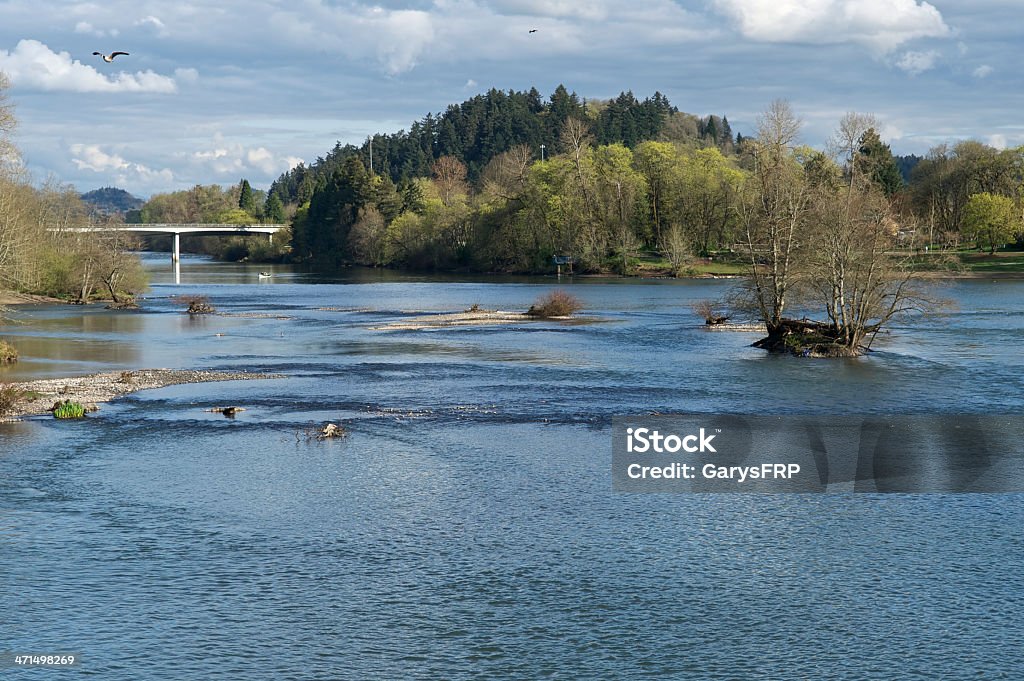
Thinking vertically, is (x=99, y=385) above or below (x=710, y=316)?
below

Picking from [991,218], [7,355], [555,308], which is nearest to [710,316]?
[555,308]

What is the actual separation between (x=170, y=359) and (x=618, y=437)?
31.1 metres

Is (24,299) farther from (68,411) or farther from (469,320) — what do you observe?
(68,411)

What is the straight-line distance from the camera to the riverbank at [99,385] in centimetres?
4303

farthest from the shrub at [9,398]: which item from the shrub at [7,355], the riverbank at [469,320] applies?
the riverbank at [469,320]

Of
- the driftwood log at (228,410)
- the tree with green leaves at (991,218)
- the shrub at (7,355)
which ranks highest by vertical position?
the tree with green leaves at (991,218)

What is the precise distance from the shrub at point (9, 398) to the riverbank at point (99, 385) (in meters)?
0.13

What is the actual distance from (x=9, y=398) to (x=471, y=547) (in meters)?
24.0

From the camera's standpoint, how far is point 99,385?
4834 cm

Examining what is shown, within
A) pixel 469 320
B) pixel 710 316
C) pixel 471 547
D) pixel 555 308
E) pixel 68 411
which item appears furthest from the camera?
pixel 555 308

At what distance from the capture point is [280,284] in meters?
144

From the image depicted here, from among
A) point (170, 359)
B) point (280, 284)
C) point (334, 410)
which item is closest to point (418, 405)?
point (334, 410)

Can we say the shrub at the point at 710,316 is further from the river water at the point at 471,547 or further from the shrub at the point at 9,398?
the shrub at the point at 9,398

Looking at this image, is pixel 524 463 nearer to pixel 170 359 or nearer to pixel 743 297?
pixel 170 359
